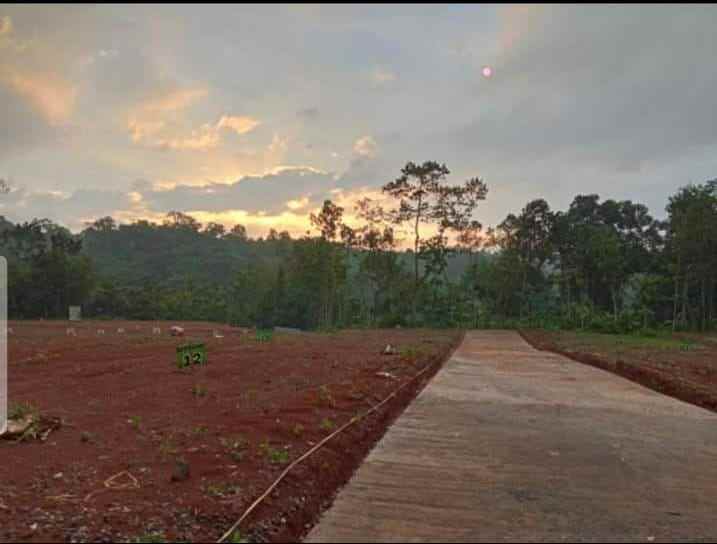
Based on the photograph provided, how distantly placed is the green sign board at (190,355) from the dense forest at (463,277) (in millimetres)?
31631

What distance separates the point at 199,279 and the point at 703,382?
2818 inches

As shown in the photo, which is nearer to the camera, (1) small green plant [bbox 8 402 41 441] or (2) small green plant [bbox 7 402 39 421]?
(1) small green plant [bbox 8 402 41 441]

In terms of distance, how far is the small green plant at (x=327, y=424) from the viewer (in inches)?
273

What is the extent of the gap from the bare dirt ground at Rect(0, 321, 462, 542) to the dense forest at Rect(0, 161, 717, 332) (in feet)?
110

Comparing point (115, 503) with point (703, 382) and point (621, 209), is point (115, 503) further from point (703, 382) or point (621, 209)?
point (621, 209)

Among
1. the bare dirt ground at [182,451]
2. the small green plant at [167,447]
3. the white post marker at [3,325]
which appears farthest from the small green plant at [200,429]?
the white post marker at [3,325]

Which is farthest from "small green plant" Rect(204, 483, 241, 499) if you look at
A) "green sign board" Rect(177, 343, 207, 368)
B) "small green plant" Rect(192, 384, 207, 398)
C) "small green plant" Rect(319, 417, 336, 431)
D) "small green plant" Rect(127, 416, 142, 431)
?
"green sign board" Rect(177, 343, 207, 368)

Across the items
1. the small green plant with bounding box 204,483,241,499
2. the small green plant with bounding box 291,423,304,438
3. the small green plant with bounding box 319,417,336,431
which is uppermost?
the small green plant with bounding box 204,483,241,499

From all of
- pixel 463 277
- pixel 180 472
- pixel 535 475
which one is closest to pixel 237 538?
pixel 180 472

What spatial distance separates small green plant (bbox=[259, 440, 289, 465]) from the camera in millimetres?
5516

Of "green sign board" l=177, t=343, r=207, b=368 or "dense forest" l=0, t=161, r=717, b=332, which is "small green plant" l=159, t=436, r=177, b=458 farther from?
"dense forest" l=0, t=161, r=717, b=332

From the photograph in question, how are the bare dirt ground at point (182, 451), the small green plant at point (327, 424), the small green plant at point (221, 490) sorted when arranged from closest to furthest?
the bare dirt ground at point (182, 451) < the small green plant at point (221, 490) < the small green plant at point (327, 424)

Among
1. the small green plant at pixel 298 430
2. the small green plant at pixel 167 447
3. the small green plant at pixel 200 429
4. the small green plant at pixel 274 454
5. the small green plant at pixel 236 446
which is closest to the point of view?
the small green plant at pixel 274 454

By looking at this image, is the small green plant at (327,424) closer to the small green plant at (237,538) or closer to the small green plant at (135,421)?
the small green plant at (135,421)
